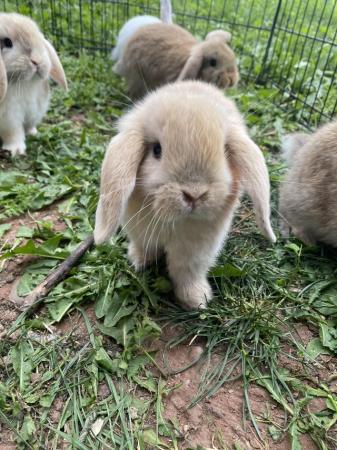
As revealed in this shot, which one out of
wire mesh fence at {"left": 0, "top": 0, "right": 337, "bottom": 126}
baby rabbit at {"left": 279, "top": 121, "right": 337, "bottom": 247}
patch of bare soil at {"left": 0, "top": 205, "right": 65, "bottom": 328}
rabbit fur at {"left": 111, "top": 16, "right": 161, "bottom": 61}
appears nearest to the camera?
patch of bare soil at {"left": 0, "top": 205, "right": 65, "bottom": 328}

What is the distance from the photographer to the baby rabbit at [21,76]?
2840mm

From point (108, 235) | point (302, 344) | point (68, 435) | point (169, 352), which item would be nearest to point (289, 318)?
point (302, 344)

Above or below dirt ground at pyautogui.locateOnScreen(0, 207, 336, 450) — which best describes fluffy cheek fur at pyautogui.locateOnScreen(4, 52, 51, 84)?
above

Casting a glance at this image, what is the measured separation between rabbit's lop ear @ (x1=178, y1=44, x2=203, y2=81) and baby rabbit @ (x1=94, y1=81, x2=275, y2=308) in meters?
1.94

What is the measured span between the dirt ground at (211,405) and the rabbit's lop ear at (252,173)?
67 cm

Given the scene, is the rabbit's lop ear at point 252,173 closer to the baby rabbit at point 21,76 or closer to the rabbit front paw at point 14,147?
the baby rabbit at point 21,76

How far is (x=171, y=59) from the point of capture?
Answer: 157 inches

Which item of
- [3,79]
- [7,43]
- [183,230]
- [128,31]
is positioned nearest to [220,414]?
[183,230]

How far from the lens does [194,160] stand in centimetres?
150

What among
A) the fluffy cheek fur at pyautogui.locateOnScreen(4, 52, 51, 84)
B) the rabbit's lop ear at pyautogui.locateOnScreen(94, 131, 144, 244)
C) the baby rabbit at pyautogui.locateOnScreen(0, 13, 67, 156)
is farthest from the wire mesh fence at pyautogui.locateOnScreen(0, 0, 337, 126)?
the rabbit's lop ear at pyautogui.locateOnScreen(94, 131, 144, 244)

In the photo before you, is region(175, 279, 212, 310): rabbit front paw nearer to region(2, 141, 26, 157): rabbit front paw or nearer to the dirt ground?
the dirt ground

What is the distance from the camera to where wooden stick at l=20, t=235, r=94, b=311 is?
6.53 ft

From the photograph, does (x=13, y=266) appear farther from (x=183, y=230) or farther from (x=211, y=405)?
(x=211, y=405)

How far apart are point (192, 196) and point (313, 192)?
1190 millimetres
